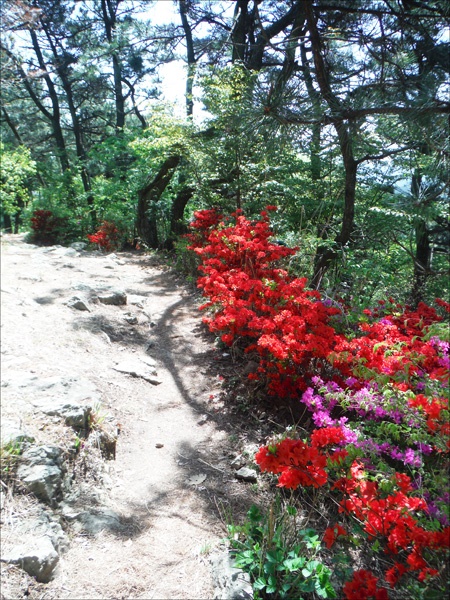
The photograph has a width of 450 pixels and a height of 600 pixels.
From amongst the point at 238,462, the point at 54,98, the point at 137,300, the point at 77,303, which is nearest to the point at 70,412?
the point at 238,462

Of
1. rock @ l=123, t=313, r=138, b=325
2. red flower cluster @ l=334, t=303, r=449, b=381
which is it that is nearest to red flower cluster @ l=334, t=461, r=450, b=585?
red flower cluster @ l=334, t=303, r=449, b=381

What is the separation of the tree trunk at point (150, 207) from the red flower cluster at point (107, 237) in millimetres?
625

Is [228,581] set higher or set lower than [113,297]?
lower

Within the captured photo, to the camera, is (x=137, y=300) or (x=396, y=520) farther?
(x=137, y=300)

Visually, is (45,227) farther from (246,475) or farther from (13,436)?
(246,475)

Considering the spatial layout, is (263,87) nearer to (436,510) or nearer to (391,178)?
(436,510)

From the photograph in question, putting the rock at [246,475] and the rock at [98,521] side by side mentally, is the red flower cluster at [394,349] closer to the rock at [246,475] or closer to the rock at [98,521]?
the rock at [246,475]

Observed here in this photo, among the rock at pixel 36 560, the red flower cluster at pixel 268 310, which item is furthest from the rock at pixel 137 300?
the rock at pixel 36 560

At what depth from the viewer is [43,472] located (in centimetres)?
208

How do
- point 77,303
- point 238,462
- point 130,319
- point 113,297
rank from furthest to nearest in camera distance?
point 113,297
point 130,319
point 77,303
point 238,462

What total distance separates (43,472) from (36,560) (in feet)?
1.53

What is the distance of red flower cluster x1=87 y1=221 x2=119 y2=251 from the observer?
9.74 metres

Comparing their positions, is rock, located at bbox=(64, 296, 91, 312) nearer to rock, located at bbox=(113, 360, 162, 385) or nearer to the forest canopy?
rock, located at bbox=(113, 360, 162, 385)

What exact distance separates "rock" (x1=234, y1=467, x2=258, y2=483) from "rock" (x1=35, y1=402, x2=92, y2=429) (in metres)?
1.02
